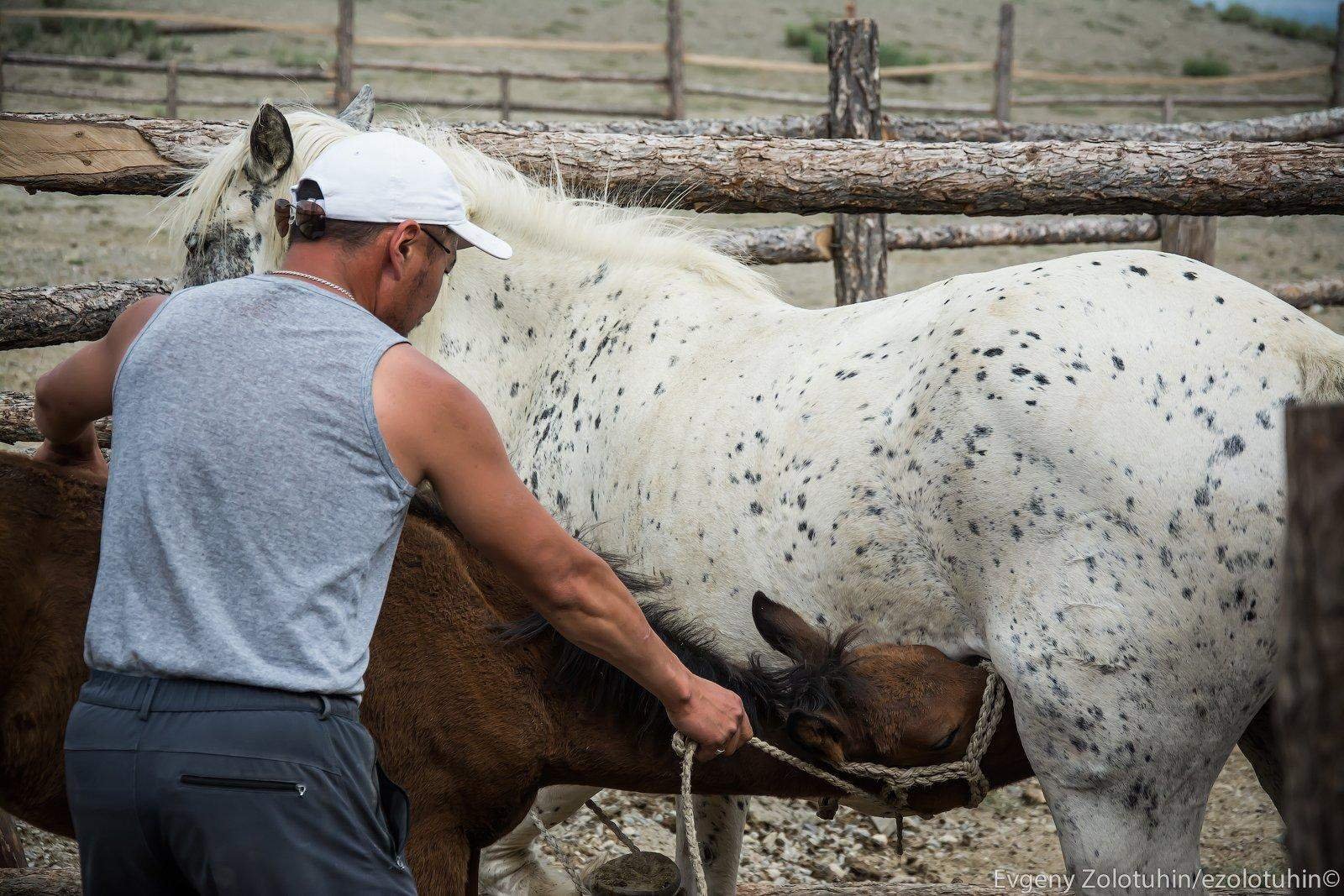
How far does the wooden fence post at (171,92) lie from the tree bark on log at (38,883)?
11.8 meters

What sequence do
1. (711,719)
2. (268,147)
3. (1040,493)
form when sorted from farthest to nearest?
(268,147) → (1040,493) → (711,719)

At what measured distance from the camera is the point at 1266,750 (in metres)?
2.45

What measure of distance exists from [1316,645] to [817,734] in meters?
1.10

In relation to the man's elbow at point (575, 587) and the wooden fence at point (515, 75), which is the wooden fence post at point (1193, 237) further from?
the wooden fence at point (515, 75)

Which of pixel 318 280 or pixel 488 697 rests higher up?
pixel 318 280

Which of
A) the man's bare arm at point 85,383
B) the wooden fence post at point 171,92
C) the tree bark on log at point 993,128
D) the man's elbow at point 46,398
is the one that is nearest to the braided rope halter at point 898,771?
the man's bare arm at point 85,383

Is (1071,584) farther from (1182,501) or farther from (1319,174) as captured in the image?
(1319,174)

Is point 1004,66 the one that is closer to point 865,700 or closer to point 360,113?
point 360,113

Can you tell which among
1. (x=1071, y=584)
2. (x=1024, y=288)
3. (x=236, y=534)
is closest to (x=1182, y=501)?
(x=1071, y=584)

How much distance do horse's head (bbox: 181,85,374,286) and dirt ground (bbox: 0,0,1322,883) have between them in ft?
1.04

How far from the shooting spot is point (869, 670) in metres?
2.05

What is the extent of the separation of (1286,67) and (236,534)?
1355 inches

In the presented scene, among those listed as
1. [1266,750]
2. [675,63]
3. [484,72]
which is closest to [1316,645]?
[1266,750]

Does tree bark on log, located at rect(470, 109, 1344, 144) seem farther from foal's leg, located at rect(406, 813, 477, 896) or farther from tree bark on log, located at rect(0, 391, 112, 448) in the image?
foal's leg, located at rect(406, 813, 477, 896)
